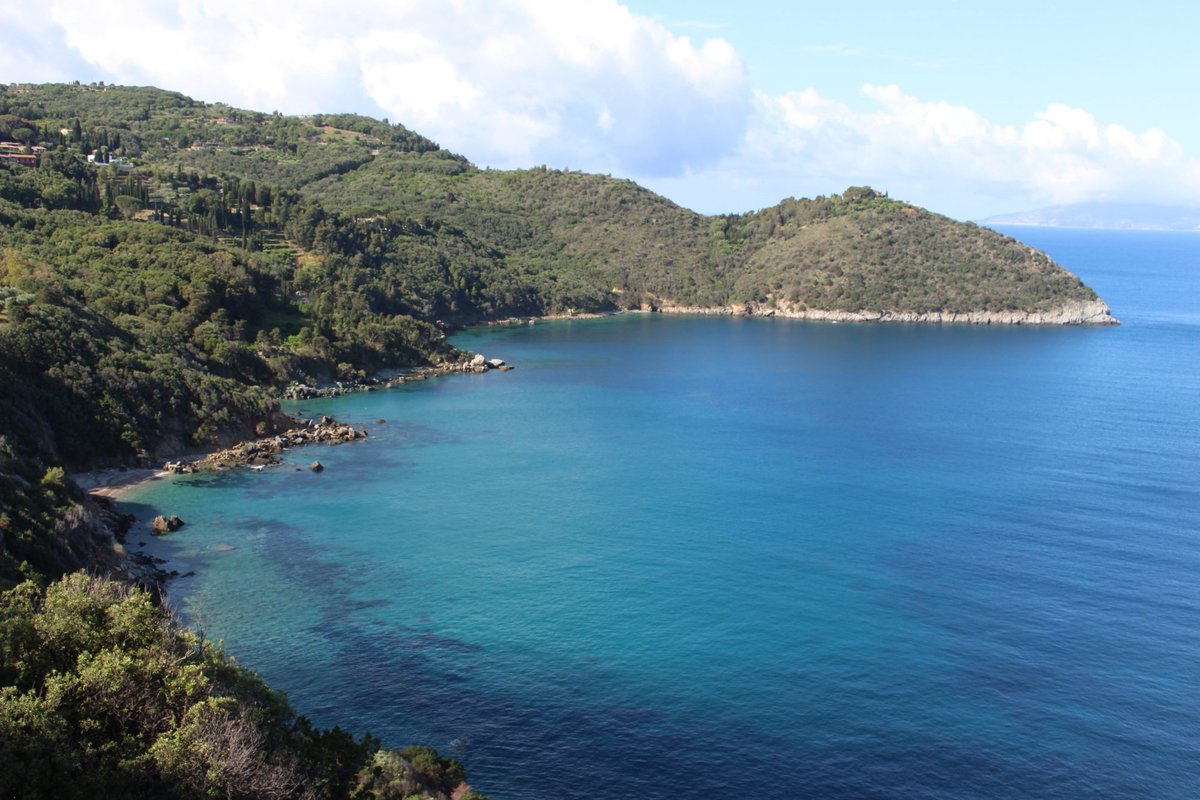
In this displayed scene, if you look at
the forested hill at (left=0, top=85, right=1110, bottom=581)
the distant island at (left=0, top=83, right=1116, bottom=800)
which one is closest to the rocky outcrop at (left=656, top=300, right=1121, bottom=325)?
the distant island at (left=0, top=83, right=1116, bottom=800)

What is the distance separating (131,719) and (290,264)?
92.0 meters

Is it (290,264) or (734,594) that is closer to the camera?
(734,594)

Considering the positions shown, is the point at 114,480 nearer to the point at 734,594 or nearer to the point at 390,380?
the point at 734,594

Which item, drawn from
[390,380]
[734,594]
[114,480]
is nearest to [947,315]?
[390,380]

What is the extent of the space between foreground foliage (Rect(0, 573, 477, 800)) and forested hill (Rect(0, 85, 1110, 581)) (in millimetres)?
15850

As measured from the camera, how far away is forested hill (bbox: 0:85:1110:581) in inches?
2258

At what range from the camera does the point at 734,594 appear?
39.2 m

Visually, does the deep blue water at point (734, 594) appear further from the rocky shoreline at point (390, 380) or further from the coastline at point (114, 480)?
the rocky shoreline at point (390, 380)

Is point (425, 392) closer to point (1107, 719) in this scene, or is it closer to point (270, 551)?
point (270, 551)

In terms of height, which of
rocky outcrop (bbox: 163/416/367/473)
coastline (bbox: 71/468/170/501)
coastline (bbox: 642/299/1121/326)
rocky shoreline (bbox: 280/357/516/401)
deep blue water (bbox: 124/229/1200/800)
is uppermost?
coastline (bbox: 642/299/1121/326)

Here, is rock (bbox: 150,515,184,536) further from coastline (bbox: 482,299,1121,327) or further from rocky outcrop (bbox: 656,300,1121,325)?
rocky outcrop (bbox: 656,300,1121,325)

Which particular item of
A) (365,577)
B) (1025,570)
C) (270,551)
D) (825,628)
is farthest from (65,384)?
(1025,570)

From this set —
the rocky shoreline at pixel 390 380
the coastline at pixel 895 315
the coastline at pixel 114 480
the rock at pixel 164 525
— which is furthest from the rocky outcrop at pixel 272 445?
the coastline at pixel 895 315

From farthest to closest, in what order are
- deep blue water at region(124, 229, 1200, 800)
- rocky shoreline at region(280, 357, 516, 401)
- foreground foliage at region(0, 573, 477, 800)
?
rocky shoreline at region(280, 357, 516, 401) → deep blue water at region(124, 229, 1200, 800) → foreground foliage at region(0, 573, 477, 800)
